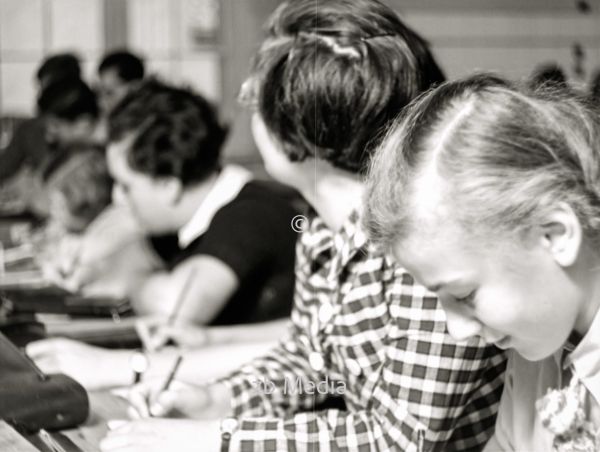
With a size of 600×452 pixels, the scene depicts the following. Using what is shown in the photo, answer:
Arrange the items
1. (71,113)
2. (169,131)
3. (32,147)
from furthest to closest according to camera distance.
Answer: (32,147) < (71,113) < (169,131)

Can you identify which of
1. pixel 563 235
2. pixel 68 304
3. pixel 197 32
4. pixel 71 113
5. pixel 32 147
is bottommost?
pixel 32 147

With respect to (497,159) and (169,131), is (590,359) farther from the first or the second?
(169,131)

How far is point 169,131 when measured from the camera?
2.19 meters

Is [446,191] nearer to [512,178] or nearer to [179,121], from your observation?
[512,178]

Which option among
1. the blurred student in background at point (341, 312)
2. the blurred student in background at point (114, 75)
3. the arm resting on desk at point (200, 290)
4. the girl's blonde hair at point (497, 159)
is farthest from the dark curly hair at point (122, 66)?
the girl's blonde hair at point (497, 159)

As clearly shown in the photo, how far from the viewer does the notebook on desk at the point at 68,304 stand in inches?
81.4

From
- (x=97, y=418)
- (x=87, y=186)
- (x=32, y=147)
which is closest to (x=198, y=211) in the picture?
(x=87, y=186)

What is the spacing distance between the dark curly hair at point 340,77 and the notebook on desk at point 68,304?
884mm

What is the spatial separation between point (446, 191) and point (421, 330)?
222 millimetres

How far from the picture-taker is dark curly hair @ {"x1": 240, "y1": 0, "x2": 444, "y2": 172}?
122 cm

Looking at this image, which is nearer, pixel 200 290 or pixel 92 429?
pixel 92 429

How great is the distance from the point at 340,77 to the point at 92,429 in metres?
0.55

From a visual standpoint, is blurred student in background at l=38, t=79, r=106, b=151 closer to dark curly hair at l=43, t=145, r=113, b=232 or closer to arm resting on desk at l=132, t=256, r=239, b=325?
dark curly hair at l=43, t=145, r=113, b=232

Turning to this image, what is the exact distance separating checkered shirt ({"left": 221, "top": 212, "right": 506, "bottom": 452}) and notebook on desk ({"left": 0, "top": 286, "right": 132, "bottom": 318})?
27.0 inches
